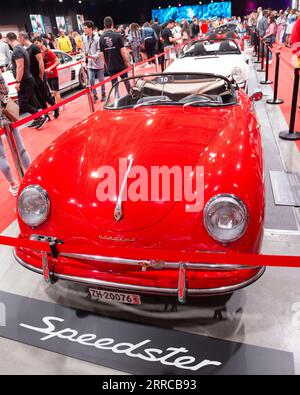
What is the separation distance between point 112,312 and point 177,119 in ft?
5.09

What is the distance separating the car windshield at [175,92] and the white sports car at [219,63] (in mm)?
1566

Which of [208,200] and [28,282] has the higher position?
[208,200]

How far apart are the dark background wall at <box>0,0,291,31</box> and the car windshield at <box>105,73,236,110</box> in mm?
18484

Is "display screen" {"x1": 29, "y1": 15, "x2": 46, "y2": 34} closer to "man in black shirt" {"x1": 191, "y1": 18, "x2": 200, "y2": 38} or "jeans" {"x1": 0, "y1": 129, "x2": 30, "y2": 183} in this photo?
"man in black shirt" {"x1": 191, "y1": 18, "x2": 200, "y2": 38}

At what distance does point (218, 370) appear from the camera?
1.90 m

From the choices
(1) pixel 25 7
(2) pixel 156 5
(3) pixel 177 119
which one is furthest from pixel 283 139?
(2) pixel 156 5

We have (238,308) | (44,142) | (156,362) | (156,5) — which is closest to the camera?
(156,362)

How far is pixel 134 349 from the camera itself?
80.6 inches

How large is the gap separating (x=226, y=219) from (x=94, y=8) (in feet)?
118

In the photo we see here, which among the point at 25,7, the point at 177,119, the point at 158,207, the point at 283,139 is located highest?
the point at 25,7

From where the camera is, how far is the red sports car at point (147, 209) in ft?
5.95

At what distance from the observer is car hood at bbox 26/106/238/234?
196 cm
